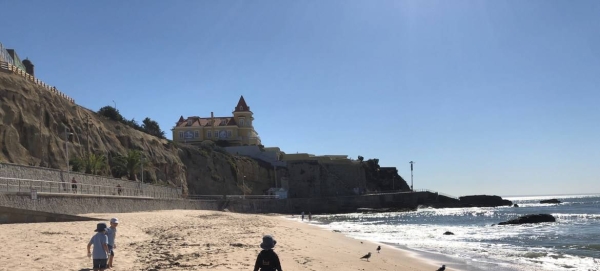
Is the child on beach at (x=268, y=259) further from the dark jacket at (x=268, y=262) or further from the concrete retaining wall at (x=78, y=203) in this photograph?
the concrete retaining wall at (x=78, y=203)

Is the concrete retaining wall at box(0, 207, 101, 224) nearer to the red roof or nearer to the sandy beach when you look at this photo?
the sandy beach

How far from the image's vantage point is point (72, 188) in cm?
2819

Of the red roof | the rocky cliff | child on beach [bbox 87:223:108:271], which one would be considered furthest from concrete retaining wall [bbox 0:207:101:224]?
the red roof

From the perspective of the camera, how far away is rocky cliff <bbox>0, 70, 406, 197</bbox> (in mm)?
43156

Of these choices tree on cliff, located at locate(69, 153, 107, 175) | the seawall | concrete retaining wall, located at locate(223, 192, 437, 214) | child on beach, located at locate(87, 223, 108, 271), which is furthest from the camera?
concrete retaining wall, located at locate(223, 192, 437, 214)

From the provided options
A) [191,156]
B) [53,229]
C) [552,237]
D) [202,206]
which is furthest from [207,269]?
[191,156]

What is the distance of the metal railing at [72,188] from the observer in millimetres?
20469

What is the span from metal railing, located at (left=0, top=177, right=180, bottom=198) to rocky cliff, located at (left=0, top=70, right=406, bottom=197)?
3.86 m

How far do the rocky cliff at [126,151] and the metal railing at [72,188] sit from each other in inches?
152

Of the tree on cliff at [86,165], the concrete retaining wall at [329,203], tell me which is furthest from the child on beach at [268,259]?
the concrete retaining wall at [329,203]

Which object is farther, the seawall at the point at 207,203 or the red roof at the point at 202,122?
the red roof at the point at 202,122

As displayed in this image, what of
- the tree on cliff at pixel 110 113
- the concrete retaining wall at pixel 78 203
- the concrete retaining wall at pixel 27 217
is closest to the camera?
the concrete retaining wall at pixel 27 217

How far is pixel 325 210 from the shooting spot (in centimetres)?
8400

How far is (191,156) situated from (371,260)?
6585 centimetres
